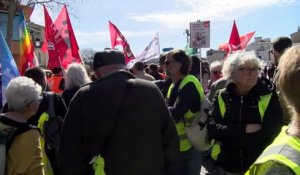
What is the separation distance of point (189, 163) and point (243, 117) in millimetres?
1372

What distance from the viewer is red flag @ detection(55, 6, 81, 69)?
891cm

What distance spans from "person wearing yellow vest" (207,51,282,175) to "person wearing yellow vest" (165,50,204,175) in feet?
2.40

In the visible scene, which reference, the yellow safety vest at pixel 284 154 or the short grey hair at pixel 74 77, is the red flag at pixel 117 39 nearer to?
the short grey hair at pixel 74 77

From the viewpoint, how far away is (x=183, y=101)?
4.79 m

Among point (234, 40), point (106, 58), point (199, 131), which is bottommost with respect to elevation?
point (199, 131)

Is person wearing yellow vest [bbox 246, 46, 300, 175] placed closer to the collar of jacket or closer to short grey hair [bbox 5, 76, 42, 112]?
the collar of jacket

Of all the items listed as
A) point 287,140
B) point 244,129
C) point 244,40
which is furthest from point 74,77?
point 244,40

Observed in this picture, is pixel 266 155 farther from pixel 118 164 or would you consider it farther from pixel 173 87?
pixel 173 87

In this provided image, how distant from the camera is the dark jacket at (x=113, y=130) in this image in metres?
3.18

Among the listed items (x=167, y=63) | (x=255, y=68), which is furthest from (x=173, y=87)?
(x=255, y=68)

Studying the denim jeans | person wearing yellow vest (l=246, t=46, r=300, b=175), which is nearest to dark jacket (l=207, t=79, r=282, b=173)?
the denim jeans

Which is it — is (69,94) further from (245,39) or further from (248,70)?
(245,39)

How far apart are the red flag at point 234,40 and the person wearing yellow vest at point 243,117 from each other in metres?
8.13

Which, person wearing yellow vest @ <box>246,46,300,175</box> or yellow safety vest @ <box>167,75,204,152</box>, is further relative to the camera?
yellow safety vest @ <box>167,75,204,152</box>
